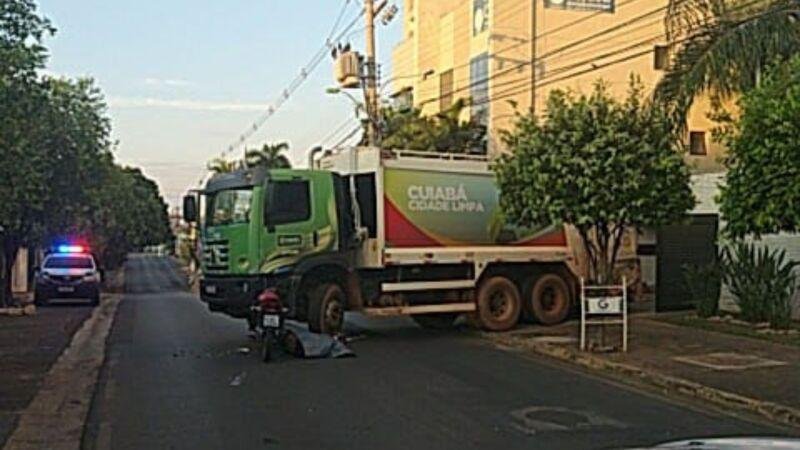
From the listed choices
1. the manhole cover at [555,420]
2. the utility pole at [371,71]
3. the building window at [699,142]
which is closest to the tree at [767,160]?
the manhole cover at [555,420]

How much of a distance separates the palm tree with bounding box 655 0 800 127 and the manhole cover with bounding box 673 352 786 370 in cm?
566

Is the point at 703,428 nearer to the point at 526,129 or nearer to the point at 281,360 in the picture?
A: the point at 281,360

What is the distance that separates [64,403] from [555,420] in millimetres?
5474

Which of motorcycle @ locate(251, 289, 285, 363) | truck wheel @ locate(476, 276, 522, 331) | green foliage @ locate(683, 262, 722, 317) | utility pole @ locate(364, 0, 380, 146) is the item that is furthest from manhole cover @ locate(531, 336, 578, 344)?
utility pole @ locate(364, 0, 380, 146)

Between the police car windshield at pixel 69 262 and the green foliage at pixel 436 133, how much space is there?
11.9 meters

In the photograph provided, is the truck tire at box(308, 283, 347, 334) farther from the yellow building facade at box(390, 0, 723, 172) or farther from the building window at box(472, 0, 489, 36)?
the building window at box(472, 0, 489, 36)

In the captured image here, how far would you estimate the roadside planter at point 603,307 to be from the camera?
19297 mm

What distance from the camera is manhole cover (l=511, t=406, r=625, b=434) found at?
12086 mm

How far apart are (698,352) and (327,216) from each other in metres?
6.86

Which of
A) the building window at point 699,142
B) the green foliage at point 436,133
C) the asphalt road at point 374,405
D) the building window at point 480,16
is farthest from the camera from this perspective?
the building window at point 480,16

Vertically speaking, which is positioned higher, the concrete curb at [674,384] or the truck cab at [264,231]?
the truck cab at [264,231]

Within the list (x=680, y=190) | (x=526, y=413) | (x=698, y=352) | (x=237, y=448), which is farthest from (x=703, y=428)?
(x=680, y=190)

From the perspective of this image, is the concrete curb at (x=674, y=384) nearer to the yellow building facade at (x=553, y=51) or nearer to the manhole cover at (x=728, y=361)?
the manhole cover at (x=728, y=361)

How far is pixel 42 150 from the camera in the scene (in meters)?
35.2
